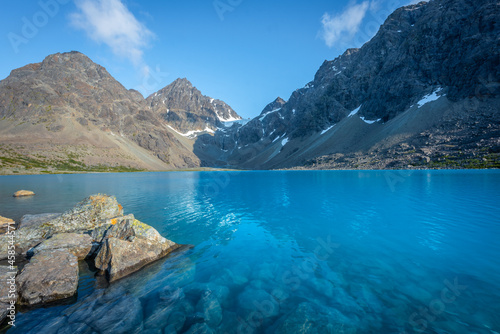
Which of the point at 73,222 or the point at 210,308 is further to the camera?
the point at 73,222

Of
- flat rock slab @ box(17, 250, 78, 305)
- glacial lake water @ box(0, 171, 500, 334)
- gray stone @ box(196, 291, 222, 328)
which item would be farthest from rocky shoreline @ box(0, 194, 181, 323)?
gray stone @ box(196, 291, 222, 328)

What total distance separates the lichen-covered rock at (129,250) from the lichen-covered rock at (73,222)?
4.50 meters

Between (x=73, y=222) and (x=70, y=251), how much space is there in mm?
5378

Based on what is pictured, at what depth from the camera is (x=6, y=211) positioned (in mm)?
27344

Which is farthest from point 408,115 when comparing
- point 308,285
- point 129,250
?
point 129,250

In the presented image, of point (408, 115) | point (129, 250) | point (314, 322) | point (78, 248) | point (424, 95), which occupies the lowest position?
point (314, 322)

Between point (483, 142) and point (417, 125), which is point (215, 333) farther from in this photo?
point (417, 125)

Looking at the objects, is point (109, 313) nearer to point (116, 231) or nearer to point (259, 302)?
point (259, 302)

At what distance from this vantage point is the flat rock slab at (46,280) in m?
8.89

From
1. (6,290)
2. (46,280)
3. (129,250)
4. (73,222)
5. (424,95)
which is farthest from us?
(424,95)

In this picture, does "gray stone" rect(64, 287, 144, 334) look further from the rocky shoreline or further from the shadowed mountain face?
the shadowed mountain face

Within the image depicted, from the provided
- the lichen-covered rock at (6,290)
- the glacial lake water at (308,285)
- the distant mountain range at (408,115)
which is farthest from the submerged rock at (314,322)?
the distant mountain range at (408,115)

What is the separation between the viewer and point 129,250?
12.3m

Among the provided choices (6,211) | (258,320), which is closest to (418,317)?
(258,320)
